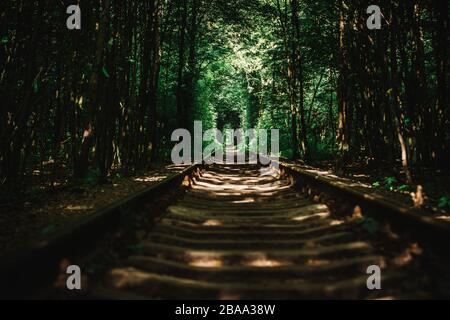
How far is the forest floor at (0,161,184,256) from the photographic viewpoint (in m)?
3.57

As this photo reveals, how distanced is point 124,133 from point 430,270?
8320mm

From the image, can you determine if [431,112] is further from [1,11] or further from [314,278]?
[1,11]

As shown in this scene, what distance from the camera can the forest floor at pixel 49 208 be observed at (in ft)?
11.7

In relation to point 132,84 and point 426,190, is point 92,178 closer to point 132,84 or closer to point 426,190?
point 132,84

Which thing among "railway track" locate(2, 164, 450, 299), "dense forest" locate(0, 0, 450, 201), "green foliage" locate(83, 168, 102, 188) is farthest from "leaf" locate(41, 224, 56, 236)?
"green foliage" locate(83, 168, 102, 188)

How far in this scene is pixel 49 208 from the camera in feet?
15.9

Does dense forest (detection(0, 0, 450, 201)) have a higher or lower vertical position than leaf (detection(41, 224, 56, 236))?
higher

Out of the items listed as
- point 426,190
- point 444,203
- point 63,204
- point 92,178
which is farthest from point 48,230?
point 426,190

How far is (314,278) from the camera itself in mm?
2748

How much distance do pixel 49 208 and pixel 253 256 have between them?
294cm

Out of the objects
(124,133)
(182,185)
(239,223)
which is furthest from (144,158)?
(239,223)

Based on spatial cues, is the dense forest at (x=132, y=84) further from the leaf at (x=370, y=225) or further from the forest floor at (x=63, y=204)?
the leaf at (x=370, y=225)

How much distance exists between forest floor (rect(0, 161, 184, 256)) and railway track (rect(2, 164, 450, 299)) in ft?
1.50

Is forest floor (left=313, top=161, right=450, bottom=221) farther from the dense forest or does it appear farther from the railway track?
the railway track
